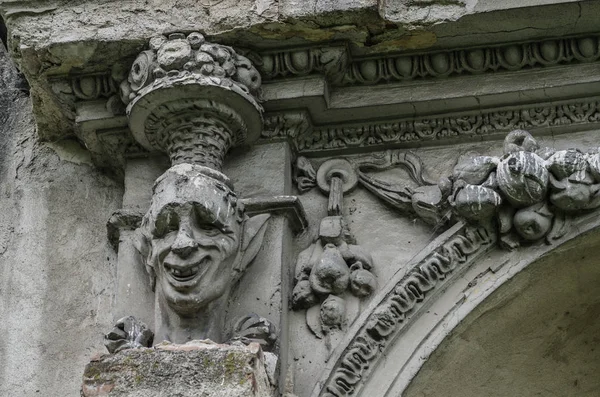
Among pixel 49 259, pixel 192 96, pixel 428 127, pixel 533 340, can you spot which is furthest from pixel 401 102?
pixel 49 259

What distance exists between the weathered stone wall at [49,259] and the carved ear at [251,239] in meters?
0.49

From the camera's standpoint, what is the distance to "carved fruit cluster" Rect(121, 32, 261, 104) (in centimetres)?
390

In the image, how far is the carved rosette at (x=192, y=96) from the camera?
3887mm

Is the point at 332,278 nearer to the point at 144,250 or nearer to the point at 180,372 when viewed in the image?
the point at 144,250

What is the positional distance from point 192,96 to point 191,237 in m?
0.42

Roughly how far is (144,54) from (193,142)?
10.9 inches

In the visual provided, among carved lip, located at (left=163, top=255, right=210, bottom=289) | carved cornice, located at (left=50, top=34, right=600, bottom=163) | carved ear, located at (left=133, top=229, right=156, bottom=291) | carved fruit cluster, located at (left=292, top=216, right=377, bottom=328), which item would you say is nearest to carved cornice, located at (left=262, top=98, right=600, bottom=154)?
carved cornice, located at (left=50, top=34, right=600, bottom=163)

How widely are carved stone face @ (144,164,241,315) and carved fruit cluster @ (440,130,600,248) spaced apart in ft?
2.01

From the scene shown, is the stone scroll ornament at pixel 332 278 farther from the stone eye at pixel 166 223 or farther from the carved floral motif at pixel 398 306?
the stone eye at pixel 166 223

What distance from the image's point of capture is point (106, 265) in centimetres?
418

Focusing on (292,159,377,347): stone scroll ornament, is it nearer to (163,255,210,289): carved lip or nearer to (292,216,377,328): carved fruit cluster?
(292,216,377,328): carved fruit cluster

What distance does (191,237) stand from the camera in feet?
12.1

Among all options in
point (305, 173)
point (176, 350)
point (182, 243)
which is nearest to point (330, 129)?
point (305, 173)

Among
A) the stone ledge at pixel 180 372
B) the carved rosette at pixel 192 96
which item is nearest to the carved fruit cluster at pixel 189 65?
the carved rosette at pixel 192 96
